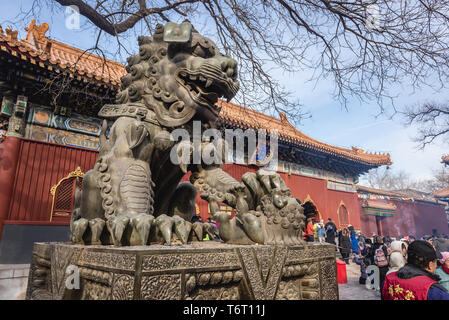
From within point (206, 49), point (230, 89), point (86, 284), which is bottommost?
point (86, 284)

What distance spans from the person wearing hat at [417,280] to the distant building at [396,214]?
54.0 ft

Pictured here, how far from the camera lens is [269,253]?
1345 mm

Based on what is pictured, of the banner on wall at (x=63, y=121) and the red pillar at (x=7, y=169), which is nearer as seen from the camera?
the red pillar at (x=7, y=169)

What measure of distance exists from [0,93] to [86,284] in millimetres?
6551

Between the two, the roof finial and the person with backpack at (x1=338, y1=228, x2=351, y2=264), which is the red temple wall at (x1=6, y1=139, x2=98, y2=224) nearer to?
the roof finial

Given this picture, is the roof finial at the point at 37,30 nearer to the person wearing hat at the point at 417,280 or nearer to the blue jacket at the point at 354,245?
the person wearing hat at the point at 417,280

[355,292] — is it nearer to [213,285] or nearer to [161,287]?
[213,285]

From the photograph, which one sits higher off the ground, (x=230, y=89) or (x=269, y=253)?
(x=230, y=89)

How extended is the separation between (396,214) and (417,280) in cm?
1995

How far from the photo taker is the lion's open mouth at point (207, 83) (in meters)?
1.69

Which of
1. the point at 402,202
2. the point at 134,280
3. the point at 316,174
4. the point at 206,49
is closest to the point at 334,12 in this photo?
the point at 206,49

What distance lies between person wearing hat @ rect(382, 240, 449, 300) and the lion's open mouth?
1.65m

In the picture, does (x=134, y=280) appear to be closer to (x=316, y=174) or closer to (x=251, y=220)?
(x=251, y=220)

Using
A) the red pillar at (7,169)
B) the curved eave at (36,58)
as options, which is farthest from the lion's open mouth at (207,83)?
the red pillar at (7,169)
